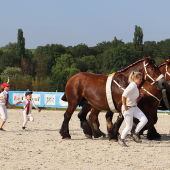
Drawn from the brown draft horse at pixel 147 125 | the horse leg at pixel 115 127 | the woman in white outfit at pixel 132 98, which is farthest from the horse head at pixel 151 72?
the horse leg at pixel 115 127

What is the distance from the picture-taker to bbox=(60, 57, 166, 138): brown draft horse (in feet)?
24.9

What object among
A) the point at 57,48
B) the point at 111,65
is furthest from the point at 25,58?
the point at 111,65

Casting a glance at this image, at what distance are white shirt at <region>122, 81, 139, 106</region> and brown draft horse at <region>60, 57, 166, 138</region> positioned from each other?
0.72m

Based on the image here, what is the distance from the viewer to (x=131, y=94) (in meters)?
6.76

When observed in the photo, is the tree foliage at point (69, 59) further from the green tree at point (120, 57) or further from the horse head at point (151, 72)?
the horse head at point (151, 72)

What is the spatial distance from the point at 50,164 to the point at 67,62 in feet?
232

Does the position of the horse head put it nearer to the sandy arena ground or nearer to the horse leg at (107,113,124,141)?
the horse leg at (107,113,124,141)

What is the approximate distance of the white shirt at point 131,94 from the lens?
21.9 feet

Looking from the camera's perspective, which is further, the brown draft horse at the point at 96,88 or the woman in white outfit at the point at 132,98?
the brown draft horse at the point at 96,88

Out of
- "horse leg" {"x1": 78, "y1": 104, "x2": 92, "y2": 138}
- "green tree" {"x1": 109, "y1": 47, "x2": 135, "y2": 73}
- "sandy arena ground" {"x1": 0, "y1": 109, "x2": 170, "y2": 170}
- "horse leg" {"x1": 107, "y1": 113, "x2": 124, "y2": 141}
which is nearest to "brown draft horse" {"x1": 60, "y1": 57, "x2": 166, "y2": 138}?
"horse leg" {"x1": 78, "y1": 104, "x2": 92, "y2": 138}

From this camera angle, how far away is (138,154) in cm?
612

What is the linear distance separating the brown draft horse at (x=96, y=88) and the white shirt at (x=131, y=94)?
721 mm

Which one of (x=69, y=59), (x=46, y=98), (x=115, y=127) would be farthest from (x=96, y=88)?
(x=69, y=59)

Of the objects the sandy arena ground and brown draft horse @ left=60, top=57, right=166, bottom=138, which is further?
brown draft horse @ left=60, top=57, right=166, bottom=138
